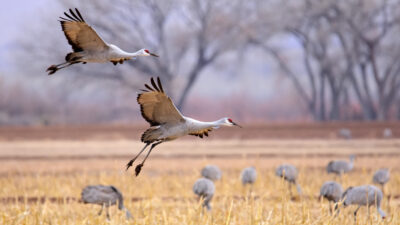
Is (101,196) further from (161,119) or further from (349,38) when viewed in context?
(349,38)

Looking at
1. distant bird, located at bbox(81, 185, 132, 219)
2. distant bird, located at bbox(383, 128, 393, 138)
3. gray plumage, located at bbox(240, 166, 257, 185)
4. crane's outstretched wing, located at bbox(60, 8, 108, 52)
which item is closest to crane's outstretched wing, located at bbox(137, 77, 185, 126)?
crane's outstretched wing, located at bbox(60, 8, 108, 52)

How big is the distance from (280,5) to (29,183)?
27.9 m

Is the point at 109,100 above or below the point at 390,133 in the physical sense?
above

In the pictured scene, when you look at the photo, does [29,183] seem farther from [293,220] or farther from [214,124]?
[214,124]

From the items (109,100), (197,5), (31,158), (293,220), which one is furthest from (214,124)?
(109,100)

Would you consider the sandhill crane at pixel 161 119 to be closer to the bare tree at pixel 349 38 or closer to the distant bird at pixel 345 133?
the distant bird at pixel 345 133

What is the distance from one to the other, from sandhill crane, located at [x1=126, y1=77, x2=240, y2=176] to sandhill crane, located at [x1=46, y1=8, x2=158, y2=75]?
0.27 meters

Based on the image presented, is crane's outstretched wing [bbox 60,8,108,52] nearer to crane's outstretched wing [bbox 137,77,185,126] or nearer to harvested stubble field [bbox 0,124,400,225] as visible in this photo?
crane's outstretched wing [bbox 137,77,185,126]

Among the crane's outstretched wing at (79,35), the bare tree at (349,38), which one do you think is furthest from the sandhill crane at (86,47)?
the bare tree at (349,38)

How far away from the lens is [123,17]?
3678 cm

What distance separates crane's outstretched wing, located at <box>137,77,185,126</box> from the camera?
4129 mm

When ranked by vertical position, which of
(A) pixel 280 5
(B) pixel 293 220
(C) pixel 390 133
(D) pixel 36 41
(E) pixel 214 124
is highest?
(A) pixel 280 5

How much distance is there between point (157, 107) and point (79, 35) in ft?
2.23

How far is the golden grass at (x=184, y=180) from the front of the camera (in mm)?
6887
